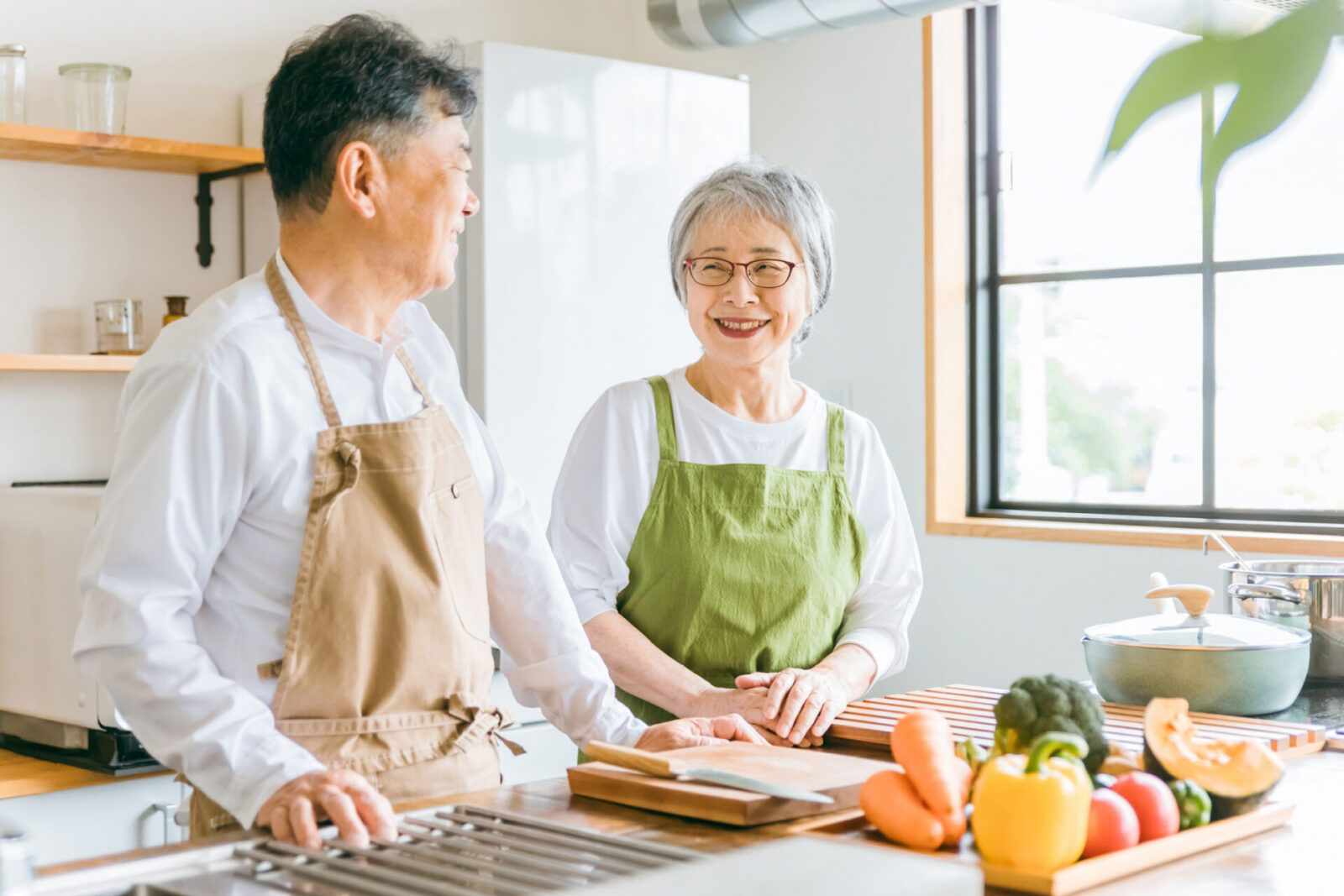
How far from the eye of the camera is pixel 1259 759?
1152 millimetres

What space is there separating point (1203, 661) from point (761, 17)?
223 cm

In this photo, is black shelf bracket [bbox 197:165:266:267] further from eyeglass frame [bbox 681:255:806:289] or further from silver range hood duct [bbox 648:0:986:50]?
eyeglass frame [bbox 681:255:806:289]

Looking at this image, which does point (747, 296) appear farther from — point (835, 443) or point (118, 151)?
point (118, 151)

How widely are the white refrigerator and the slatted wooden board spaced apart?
143 centimetres

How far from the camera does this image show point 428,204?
138 cm

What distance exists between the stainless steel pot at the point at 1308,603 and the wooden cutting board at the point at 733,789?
2.39 ft

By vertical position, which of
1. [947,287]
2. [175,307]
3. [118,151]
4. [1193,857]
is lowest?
[1193,857]

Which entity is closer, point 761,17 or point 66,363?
point 66,363

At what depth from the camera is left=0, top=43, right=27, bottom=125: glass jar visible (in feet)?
8.80

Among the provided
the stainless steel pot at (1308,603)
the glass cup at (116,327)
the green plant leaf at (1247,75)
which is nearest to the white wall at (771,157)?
the glass cup at (116,327)

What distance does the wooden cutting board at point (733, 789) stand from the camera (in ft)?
3.67

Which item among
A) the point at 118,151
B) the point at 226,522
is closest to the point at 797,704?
the point at 226,522

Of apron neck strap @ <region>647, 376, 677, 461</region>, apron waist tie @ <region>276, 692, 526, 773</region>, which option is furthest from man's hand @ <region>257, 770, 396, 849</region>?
Answer: apron neck strap @ <region>647, 376, 677, 461</region>

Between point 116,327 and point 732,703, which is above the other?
point 116,327
